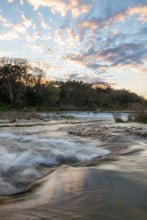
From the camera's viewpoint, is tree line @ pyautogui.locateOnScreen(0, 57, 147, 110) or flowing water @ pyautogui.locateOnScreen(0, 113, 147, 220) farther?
tree line @ pyautogui.locateOnScreen(0, 57, 147, 110)

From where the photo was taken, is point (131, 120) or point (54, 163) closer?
point (54, 163)

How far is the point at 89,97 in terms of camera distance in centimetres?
9212

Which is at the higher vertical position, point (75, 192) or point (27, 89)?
point (27, 89)

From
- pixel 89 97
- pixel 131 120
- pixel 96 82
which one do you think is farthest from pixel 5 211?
pixel 96 82

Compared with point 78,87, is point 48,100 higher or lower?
lower

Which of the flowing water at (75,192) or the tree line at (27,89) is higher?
the tree line at (27,89)

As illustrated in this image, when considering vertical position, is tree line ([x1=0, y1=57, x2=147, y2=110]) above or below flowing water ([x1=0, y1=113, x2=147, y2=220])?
above

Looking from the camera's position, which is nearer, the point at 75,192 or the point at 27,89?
the point at 75,192

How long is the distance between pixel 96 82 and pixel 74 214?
373 ft

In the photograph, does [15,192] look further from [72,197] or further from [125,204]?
[125,204]

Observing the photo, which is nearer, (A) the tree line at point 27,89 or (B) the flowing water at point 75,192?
(B) the flowing water at point 75,192

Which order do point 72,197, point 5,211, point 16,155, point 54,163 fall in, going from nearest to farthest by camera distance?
point 5,211, point 72,197, point 54,163, point 16,155

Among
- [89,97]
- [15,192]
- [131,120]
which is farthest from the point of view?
[89,97]

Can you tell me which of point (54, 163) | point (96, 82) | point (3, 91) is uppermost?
point (96, 82)
